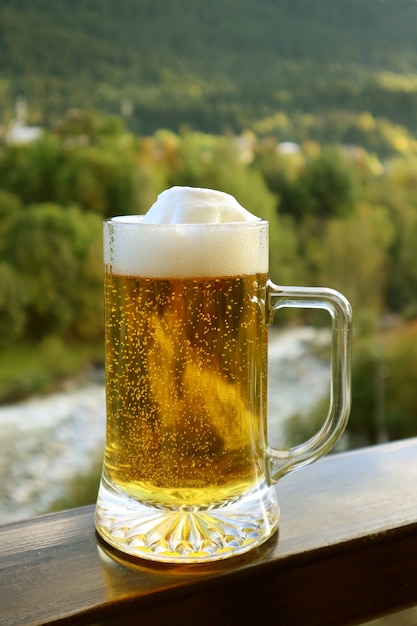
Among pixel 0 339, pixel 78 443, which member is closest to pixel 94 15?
pixel 0 339

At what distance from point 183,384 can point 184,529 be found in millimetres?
131

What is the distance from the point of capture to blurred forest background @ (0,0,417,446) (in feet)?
8.95

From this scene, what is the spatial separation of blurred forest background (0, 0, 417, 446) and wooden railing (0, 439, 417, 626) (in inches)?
80.1

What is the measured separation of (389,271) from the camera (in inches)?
135

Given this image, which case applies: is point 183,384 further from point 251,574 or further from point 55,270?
point 55,270

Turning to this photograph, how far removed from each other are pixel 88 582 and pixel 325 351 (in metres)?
2.78

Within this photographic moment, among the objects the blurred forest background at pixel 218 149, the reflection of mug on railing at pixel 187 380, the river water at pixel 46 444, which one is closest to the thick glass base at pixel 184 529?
the reflection of mug on railing at pixel 187 380

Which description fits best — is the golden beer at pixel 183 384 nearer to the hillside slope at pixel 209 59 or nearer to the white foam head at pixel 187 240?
the white foam head at pixel 187 240

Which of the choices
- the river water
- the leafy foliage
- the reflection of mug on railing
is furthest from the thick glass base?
the leafy foliage

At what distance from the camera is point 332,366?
704 millimetres

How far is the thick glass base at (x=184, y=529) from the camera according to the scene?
649 mm

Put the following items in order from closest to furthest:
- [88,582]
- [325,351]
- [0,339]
→ [88,582] → [0,339] → [325,351]

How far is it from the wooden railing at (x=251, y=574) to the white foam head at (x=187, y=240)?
25 cm

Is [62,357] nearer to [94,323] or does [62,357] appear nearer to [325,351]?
[94,323]
